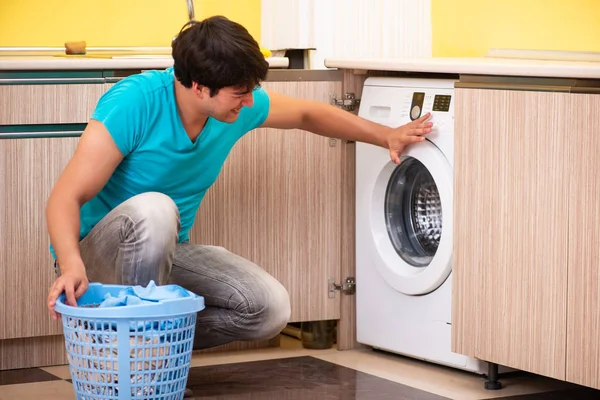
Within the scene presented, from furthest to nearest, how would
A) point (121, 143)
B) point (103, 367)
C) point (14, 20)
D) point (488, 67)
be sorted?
point (14, 20) < point (488, 67) < point (121, 143) < point (103, 367)

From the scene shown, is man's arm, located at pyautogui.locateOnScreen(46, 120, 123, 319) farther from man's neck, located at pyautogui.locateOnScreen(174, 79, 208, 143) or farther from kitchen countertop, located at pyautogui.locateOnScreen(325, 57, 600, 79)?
kitchen countertop, located at pyautogui.locateOnScreen(325, 57, 600, 79)

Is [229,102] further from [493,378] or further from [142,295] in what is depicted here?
[493,378]

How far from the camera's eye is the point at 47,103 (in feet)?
9.32

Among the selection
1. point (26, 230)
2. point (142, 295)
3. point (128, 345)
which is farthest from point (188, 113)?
point (26, 230)

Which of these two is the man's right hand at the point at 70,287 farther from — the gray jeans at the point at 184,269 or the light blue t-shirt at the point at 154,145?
the light blue t-shirt at the point at 154,145

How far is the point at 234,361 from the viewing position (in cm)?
300

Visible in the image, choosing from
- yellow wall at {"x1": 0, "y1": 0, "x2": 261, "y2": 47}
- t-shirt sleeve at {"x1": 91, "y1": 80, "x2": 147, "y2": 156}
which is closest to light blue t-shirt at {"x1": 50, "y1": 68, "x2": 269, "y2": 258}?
t-shirt sleeve at {"x1": 91, "y1": 80, "x2": 147, "y2": 156}

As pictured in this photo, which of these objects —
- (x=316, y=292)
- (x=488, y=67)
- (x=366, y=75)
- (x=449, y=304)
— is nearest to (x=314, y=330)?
(x=316, y=292)

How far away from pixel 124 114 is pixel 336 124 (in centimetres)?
68

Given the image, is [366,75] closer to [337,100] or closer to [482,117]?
[337,100]

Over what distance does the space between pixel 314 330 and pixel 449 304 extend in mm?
550

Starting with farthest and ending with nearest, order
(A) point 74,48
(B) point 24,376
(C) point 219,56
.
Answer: (A) point 74,48, (B) point 24,376, (C) point 219,56

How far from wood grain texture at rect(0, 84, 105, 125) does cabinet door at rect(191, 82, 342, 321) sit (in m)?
0.43

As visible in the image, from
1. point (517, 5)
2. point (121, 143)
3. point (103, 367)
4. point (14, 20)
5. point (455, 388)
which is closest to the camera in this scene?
point (103, 367)
